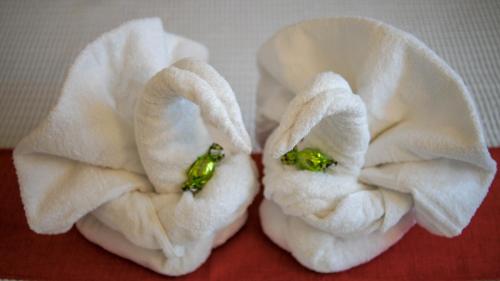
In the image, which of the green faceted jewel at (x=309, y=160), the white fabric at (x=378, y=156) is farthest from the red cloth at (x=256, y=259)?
the green faceted jewel at (x=309, y=160)

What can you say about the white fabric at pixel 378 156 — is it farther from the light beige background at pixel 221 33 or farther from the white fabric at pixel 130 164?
the light beige background at pixel 221 33

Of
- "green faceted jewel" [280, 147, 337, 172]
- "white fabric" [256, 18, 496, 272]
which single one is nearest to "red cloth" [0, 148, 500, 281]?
"white fabric" [256, 18, 496, 272]

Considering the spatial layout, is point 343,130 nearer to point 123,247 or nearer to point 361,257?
point 361,257

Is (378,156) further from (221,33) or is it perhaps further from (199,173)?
(221,33)

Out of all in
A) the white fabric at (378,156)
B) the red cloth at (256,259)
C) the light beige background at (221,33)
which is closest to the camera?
the white fabric at (378,156)

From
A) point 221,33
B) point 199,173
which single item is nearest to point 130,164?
point 199,173

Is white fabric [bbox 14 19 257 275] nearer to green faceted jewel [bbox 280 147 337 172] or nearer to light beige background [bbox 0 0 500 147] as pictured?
green faceted jewel [bbox 280 147 337 172]
